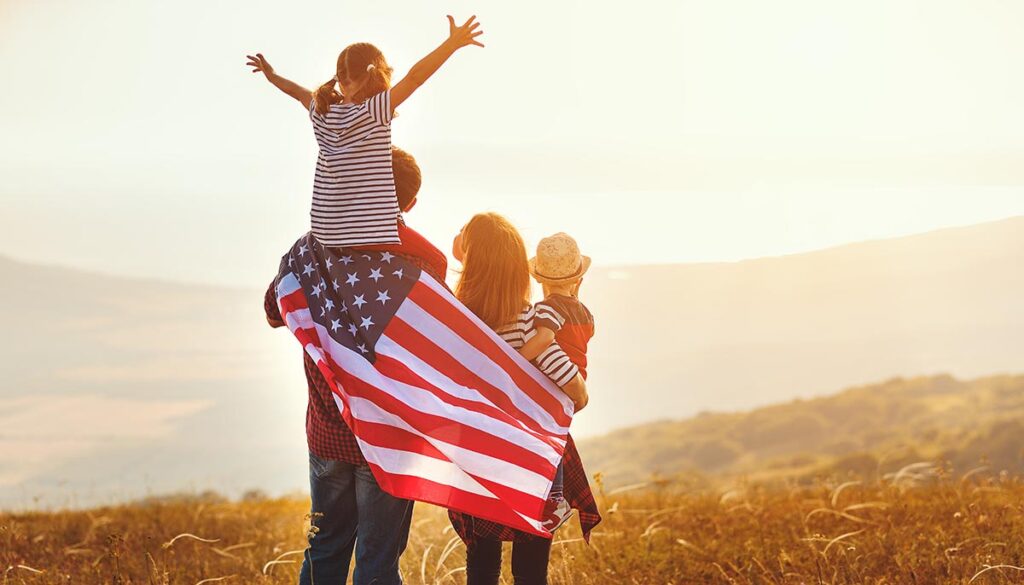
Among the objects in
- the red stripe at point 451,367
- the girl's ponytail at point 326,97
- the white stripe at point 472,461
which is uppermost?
the girl's ponytail at point 326,97

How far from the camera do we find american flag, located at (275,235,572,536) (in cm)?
526

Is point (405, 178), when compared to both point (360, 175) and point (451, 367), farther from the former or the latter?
point (451, 367)

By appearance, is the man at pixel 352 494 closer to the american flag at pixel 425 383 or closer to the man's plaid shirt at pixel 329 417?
the man's plaid shirt at pixel 329 417

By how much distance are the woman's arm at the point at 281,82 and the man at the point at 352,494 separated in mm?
648

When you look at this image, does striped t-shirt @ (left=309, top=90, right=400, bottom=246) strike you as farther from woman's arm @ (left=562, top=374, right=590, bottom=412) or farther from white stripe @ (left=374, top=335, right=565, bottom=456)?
woman's arm @ (left=562, top=374, right=590, bottom=412)

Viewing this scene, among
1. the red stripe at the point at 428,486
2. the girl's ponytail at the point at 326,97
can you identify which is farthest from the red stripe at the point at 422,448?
the girl's ponytail at the point at 326,97

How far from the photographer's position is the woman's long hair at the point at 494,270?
539cm

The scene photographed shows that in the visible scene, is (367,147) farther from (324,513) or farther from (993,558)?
(993,558)

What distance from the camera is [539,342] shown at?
213 inches

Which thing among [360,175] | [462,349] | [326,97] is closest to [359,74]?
[326,97]

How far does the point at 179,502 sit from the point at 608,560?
5.90 m

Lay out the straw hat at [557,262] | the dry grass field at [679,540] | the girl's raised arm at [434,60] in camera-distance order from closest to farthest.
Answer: the girl's raised arm at [434,60] < the straw hat at [557,262] < the dry grass field at [679,540]

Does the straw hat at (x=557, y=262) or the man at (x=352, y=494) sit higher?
the straw hat at (x=557, y=262)

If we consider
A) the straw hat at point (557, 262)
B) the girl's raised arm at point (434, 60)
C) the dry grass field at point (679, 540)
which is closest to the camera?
the girl's raised arm at point (434, 60)
